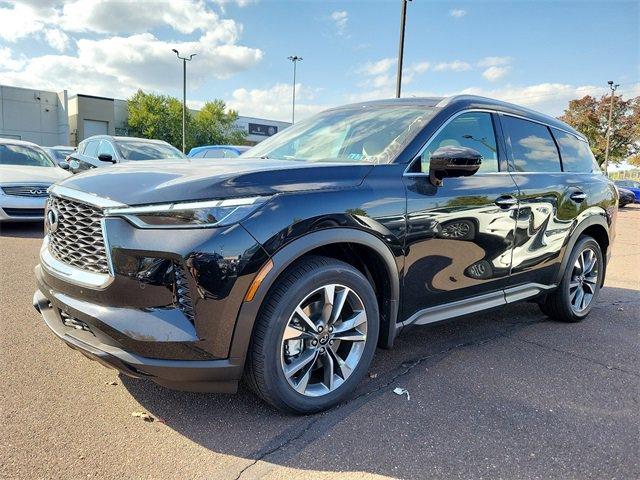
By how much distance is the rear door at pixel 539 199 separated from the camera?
365 centimetres

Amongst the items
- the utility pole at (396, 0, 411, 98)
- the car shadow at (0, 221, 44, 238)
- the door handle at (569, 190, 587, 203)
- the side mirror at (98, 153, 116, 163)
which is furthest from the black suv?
the utility pole at (396, 0, 411, 98)

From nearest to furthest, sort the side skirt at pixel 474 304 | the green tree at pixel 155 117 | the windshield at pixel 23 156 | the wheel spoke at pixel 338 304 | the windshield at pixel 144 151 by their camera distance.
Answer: the wheel spoke at pixel 338 304 → the side skirt at pixel 474 304 → the windshield at pixel 23 156 → the windshield at pixel 144 151 → the green tree at pixel 155 117

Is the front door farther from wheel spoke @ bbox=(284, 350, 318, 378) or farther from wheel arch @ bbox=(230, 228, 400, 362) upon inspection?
wheel spoke @ bbox=(284, 350, 318, 378)

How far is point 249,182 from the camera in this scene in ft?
7.61

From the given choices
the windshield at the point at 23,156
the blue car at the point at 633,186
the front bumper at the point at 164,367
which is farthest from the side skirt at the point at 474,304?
the blue car at the point at 633,186

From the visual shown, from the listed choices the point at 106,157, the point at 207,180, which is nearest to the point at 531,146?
the point at 207,180

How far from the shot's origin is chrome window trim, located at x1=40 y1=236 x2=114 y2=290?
2.25m

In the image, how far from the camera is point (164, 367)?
218 centimetres

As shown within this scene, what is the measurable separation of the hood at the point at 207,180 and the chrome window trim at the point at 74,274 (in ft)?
1.21

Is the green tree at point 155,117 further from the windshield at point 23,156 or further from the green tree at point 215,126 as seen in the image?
the windshield at point 23,156

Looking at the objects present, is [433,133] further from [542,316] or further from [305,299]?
[542,316]

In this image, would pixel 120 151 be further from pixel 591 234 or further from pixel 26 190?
pixel 591 234

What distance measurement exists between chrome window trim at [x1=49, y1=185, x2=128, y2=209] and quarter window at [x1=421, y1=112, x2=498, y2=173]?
183 cm

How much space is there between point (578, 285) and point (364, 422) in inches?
118
